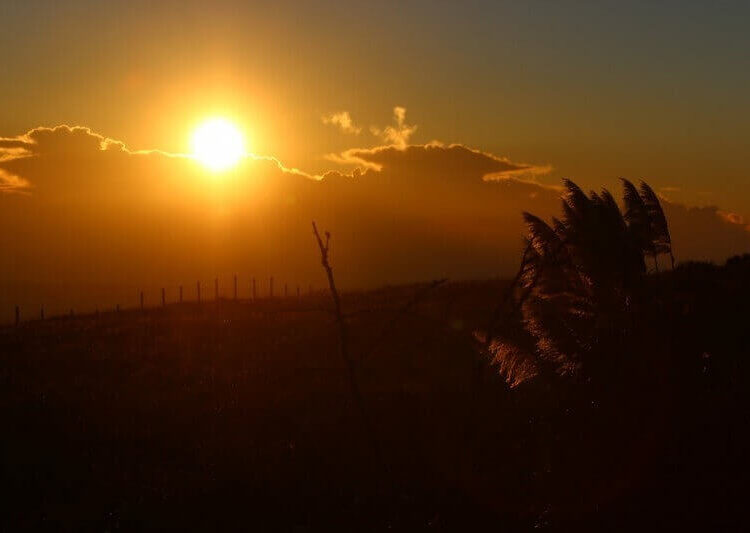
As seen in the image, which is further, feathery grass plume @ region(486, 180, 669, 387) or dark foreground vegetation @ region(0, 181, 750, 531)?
feathery grass plume @ region(486, 180, 669, 387)

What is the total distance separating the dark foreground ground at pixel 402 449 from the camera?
9.24 metres

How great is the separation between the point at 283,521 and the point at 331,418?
492cm

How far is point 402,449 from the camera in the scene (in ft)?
39.6

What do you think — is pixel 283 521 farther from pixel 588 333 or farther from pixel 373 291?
pixel 373 291

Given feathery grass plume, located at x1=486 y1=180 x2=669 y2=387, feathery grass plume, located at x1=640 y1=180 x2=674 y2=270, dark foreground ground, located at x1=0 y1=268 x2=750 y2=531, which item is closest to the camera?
dark foreground ground, located at x1=0 y1=268 x2=750 y2=531

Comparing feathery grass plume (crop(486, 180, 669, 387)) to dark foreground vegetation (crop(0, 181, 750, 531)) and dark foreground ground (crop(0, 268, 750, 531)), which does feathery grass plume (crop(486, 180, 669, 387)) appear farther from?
dark foreground ground (crop(0, 268, 750, 531))

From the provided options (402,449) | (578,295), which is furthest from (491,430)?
(578,295)

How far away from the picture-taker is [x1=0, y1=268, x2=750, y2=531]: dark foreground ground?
364 inches

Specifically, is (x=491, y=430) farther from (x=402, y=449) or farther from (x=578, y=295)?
Result: (x=578, y=295)

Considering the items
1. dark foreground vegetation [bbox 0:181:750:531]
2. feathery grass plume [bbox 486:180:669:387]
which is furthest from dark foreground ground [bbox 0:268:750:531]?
feathery grass plume [bbox 486:180:669:387]

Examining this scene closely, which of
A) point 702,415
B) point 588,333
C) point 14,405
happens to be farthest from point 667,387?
point 14,405

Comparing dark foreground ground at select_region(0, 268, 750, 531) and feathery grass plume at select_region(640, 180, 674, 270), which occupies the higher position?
feathery grass plume at select_region(640, 180, 674, 270)

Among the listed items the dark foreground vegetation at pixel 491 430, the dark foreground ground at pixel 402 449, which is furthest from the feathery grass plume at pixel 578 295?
the dark foreground ground at pixel 402 449

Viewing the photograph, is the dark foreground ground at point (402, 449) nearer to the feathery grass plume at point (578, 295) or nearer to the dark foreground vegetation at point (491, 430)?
the dark foreground vegetation at point (491, 430)
